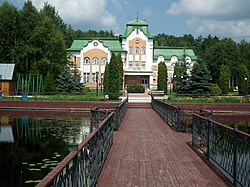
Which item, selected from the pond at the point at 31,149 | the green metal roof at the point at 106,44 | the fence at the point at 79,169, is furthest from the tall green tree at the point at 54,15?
the fence at the point at 79,169

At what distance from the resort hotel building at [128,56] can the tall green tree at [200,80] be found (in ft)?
72.2

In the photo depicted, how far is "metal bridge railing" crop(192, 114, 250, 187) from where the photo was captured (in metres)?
5.66

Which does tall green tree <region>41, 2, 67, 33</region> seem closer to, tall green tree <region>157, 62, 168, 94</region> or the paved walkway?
tall green tree <region>157, 62, 168, 94</region>

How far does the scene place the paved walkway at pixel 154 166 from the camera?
6.21 metres

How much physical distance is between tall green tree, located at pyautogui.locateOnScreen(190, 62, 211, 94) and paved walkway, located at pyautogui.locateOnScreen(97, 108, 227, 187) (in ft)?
85.7

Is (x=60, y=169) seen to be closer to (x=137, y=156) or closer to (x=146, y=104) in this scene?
(x=137, y=156)

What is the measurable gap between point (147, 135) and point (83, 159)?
26.6 feet

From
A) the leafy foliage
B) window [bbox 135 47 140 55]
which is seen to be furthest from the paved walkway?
window [bbox 135 47 140 55]

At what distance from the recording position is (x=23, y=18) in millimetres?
47250

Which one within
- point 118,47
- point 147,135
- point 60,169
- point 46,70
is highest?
point 118,47

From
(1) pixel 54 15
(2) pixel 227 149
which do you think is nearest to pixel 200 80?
(2) pixel 227 149

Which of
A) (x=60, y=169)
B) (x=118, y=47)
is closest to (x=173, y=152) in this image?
(x=60, y=169)

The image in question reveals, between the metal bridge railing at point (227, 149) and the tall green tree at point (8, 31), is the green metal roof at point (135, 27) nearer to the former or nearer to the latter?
the tall green tree at point (8, 31)

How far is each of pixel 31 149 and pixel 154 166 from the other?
588 cm
